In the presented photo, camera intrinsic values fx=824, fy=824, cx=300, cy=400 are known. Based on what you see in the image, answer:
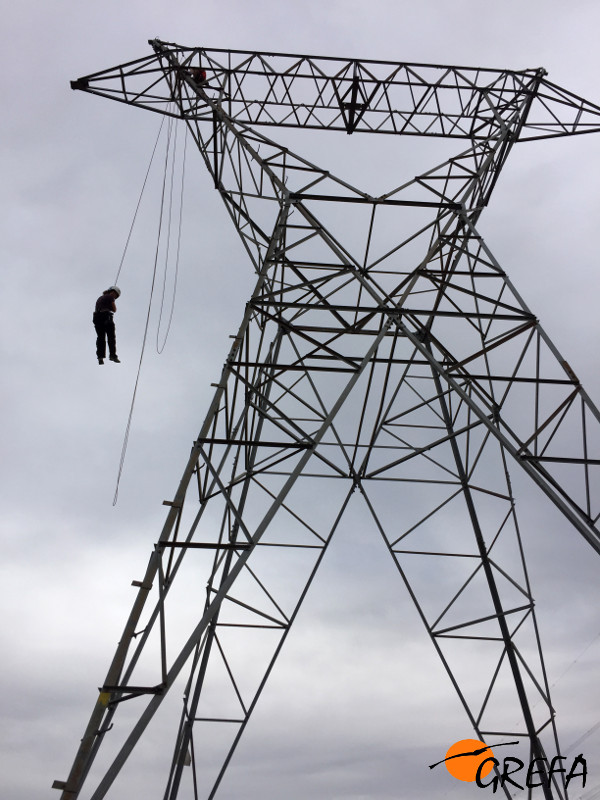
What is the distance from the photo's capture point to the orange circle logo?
55.5 feet

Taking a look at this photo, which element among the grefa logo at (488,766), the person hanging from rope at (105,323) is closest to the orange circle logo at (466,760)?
the grefa logo at (488,766)

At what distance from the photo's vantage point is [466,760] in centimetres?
1733

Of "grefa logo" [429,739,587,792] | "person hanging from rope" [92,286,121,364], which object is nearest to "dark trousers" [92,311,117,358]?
"person hanging from rope" [92,286,121,364]

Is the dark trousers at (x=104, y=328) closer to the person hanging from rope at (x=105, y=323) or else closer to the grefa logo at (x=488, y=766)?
the person hanging from rope at (x=105, y=323)

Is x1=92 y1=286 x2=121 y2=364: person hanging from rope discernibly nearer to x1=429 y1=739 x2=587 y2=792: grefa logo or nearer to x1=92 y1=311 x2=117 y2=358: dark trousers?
x1=92 y1=311 x2=117 y2=358: dark trousers

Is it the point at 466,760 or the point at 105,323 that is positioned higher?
the point at 105,323

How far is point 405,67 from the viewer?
19.1 m

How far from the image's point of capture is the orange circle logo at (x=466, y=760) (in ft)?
55.5

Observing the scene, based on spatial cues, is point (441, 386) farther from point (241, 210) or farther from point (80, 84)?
point (80, 84)

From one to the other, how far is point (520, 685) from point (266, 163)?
471 inches

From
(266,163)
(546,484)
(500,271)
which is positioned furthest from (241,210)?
(546,484)

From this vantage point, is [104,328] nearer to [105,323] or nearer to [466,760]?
[105,323]

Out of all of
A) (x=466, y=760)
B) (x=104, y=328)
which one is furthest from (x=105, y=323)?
(x=466, y=760)

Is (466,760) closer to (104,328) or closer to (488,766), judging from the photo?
(488,766)
